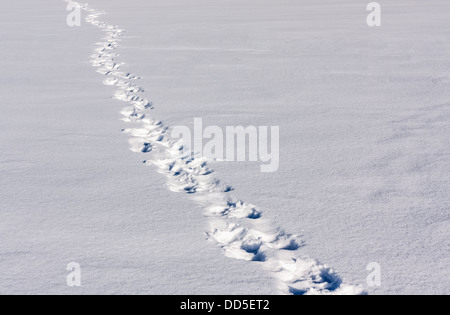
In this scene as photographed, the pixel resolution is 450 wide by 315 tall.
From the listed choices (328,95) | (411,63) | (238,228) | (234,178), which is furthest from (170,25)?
(238,228)

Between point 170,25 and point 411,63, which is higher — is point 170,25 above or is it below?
above

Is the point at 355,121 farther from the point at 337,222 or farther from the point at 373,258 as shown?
the point at 373,258

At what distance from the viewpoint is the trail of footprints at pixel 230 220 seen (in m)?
2.28

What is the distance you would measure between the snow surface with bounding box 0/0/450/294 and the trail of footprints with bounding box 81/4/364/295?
0.03 meters

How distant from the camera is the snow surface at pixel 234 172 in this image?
2336mm

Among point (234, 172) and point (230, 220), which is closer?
point (230, 220)

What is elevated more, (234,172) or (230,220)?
(234,172)

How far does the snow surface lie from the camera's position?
2.34 metres

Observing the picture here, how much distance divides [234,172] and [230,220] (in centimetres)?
72

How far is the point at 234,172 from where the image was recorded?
353cm

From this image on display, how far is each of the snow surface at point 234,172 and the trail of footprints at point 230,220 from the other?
3 centimetres

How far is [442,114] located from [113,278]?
3581mm

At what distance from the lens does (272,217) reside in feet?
9.37

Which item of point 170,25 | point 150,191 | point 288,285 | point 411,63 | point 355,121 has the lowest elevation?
point 288,285
